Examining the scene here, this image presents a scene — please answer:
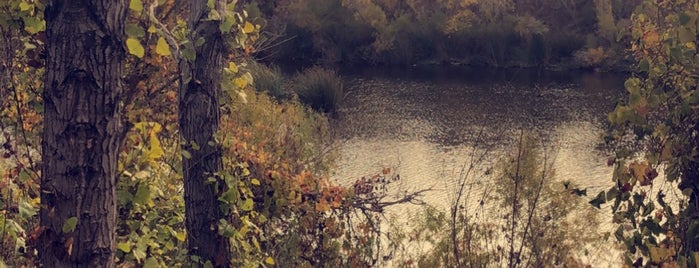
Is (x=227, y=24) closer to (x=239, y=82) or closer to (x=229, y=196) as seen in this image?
(x=239, y=82)

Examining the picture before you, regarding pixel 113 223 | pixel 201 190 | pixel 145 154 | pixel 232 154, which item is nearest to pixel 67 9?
pixel 113 223

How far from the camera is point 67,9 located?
2.34 m

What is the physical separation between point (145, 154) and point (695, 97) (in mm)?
2610

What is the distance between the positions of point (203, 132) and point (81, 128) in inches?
90.2

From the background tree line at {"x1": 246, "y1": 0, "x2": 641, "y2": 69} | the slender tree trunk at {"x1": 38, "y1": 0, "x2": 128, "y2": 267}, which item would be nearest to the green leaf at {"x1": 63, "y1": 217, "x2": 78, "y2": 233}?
the slender tree trunk at {"x1": 38, "y1": 0, "x2": 128, "y2": 267}

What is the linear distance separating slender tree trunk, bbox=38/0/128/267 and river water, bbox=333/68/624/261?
811 centimetres

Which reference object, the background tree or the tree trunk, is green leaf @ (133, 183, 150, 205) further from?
the background tree

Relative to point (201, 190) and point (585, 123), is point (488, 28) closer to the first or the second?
point (585, 123)

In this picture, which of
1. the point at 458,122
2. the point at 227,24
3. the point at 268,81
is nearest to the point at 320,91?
the point at 268,81

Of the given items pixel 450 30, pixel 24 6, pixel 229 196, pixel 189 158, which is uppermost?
pixel 450 30

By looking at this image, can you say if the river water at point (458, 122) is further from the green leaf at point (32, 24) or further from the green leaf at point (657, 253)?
the green leaf at point (32, 24)

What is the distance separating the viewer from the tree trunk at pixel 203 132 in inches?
179

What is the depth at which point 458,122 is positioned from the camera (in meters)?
19.9

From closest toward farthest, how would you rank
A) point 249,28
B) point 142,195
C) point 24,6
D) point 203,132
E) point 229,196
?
point 24,6, point 142,195, point 249,28, point 229,196, point 203,132
